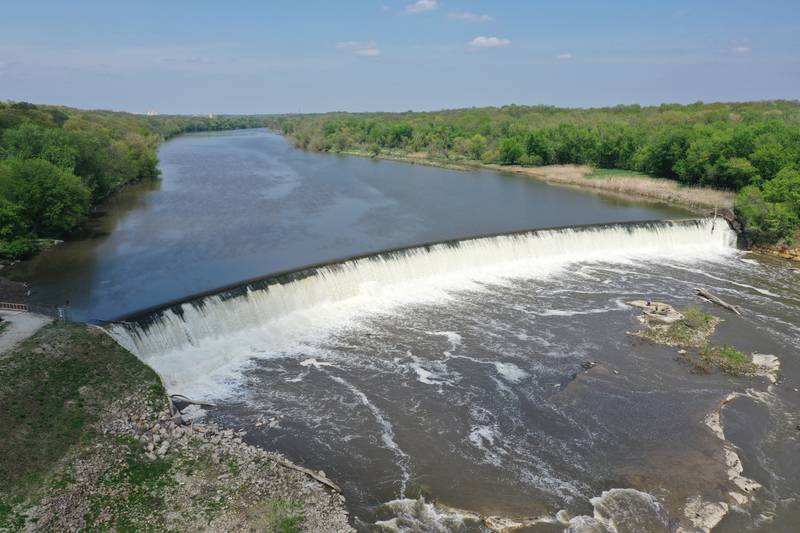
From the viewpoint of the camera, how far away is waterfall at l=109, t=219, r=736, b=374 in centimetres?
1880

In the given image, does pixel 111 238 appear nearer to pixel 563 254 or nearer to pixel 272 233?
pixel 272 233

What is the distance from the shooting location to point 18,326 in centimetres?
1622

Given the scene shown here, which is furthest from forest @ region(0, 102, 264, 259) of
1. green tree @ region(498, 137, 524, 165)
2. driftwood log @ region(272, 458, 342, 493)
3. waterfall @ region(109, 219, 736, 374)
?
green tree @ region(498, 137, 524, 165)

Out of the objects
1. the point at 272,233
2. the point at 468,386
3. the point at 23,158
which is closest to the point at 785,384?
the point at 468,386

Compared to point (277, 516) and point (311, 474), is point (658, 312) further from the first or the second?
point (277, 516)

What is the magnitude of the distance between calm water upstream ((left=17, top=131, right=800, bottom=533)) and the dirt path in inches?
89.6

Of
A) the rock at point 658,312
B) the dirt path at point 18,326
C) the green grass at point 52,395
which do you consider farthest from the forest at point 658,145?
the dirt path at point 18,326

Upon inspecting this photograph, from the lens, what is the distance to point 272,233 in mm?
31797

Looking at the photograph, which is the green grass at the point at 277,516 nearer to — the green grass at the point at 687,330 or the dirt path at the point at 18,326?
the dirt path at the point at 18,326

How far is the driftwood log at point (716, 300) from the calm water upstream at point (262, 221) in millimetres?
11609

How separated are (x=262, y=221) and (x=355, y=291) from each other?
523 inches

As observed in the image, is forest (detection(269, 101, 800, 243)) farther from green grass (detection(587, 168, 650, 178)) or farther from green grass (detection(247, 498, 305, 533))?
green grass (detection(247, 498, 305, 533))

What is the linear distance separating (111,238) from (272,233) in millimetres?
8443

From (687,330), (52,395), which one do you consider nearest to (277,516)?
(52,395)
